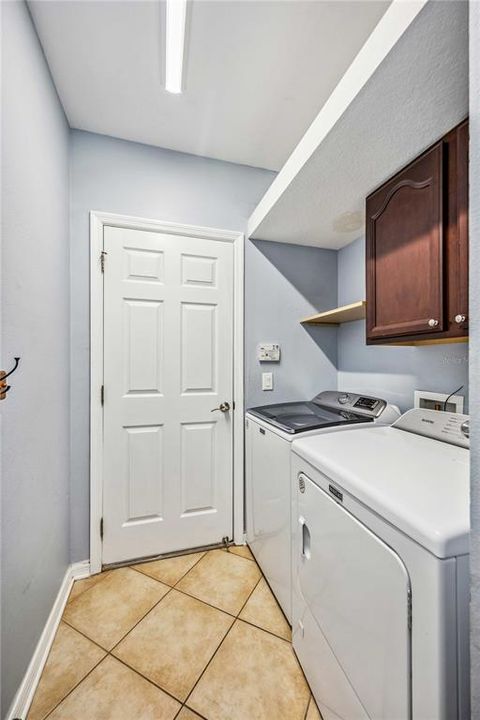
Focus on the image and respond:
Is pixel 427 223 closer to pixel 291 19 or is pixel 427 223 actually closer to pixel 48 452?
pixel 291 19

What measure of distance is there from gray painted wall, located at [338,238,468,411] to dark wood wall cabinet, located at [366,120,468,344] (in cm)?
29

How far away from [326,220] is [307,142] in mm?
609

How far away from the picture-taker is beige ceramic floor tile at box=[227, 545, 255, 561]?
6.16 ft

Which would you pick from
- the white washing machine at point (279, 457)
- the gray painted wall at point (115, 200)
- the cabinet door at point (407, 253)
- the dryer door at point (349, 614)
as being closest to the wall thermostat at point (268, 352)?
the white washing machine at point (279, 457)

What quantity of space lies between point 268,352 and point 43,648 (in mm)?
1855

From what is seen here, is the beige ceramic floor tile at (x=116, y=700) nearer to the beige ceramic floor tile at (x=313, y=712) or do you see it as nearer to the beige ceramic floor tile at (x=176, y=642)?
the beige ceramic floor tile at (x=176, y=642)

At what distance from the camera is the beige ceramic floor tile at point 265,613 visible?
135 cm

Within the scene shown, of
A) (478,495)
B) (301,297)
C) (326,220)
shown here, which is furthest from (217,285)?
(478,495)

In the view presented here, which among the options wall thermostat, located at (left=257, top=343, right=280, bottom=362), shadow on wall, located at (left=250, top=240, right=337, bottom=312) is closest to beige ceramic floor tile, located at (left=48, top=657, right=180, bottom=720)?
wall thermostat, located at (left=257, top=343, right=280, bottom=362)

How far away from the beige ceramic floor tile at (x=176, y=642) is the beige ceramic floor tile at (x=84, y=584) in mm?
446

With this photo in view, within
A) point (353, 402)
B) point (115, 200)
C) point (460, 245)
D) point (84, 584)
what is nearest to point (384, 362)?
point (353, 402)

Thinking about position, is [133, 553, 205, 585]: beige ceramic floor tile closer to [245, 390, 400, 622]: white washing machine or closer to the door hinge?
[245, 390, 400, 622]: white washing machine

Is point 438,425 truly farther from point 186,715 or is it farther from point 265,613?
point 186,715

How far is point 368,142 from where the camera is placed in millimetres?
1137
